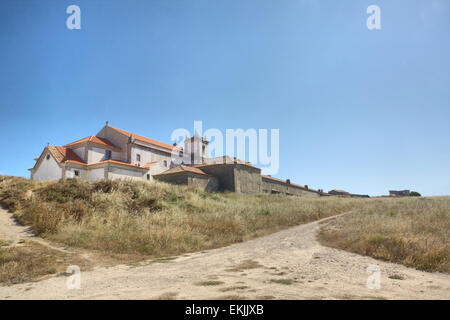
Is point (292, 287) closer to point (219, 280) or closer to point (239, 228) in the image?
point (219, 280)

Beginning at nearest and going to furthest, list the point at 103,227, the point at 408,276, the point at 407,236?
the point at 408,276
the point at 407,236
the point at 103,227

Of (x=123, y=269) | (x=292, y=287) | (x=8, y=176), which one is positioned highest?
(x=8, y=176)

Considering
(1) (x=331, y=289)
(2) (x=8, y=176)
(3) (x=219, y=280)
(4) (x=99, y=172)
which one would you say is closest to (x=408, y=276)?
(1) (x=331, y=289)

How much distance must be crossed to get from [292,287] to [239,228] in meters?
8.13

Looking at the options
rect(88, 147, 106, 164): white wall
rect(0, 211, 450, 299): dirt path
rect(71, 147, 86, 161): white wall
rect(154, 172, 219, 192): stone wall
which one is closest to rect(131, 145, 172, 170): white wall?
rect(88, 147, 106, 164): white wall

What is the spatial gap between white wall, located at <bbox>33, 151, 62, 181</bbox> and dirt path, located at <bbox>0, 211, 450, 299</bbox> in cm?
2335

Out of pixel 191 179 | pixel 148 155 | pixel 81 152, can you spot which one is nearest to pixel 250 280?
pixel 191 179

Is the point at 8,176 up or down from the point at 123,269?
up

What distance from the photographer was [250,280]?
559 centimetres

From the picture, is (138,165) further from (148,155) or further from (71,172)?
(71,172)

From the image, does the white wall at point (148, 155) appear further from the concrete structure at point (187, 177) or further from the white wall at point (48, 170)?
the white wall at point (48, 170)

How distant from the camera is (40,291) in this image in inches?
220

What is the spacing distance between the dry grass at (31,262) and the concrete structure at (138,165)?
711 inches
